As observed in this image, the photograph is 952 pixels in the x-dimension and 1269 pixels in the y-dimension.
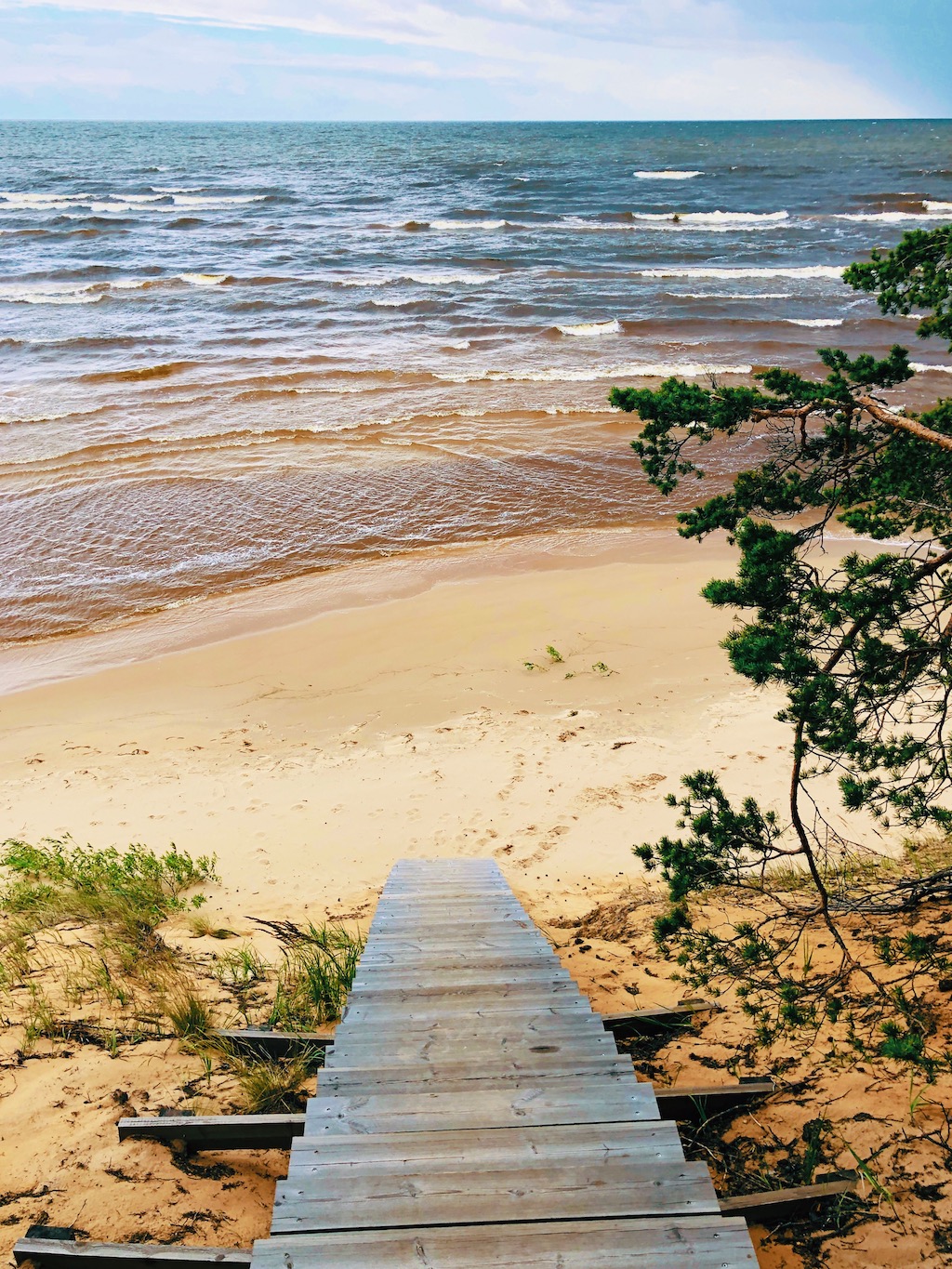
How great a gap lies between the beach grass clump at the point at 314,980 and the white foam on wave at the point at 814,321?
23.8 meters

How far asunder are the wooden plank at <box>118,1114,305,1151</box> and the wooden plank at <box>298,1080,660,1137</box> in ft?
1.82

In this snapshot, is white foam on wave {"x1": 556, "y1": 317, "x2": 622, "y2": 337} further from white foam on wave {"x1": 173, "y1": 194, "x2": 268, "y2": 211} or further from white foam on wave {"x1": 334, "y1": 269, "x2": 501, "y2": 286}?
white foam on wave {"x1": 173, "y1": 194, "x2": 268, "y2": 211}

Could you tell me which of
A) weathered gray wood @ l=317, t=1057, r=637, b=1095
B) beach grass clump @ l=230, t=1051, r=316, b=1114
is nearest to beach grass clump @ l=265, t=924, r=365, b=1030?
beach grass clump @ l=230, t=1051, r=316, b=1114

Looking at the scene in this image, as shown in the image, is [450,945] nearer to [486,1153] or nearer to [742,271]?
[486,1153]

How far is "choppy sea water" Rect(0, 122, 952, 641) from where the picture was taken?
1277cm

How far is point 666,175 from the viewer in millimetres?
67500

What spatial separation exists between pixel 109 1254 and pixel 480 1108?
1204 millimetres

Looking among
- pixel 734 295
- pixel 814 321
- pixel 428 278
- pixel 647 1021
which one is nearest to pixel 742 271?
pixel 734 295

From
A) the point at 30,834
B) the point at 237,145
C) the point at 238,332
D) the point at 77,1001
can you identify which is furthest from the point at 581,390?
the point at 237,145

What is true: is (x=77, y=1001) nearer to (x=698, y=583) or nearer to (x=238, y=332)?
(x=698, y=583)

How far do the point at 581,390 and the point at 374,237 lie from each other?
974 inches

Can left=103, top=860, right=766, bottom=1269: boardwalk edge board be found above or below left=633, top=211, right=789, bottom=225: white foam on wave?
below

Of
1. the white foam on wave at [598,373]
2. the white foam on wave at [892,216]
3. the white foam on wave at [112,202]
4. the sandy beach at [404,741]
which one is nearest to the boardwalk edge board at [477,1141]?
the sandy beach at [404,741]

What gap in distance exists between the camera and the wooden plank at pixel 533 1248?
6.63ft
